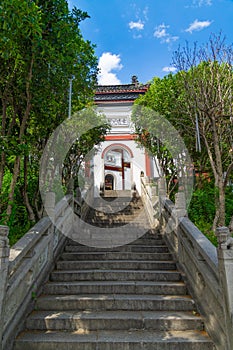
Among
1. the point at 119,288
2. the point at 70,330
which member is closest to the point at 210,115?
the point at 119,288

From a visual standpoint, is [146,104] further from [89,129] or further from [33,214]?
[33,214]

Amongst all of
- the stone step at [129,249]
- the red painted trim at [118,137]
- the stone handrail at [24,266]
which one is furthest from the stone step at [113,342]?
the red painted trim at [118,137]

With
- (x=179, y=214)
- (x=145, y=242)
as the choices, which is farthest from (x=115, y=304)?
(x=145, y=242)

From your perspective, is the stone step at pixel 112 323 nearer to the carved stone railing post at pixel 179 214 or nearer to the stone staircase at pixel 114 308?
the stone staircase at pixel 114 308

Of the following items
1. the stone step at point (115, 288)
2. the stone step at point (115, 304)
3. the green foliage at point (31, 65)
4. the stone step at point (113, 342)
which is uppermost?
the green foliage at point (31, 65)

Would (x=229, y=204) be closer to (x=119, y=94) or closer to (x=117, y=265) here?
(x=117, y=265)

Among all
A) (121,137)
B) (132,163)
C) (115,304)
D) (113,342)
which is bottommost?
(113,342)

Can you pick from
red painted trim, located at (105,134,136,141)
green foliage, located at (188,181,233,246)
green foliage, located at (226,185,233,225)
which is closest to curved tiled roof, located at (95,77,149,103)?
red painted trim, located at (105,134,136,141)

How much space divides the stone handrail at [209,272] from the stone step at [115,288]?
1.01ft

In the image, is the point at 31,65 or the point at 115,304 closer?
the point at 115,304

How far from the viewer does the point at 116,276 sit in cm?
484

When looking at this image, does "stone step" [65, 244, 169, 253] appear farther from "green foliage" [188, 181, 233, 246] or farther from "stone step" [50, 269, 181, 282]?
"green foliage" [188, 181, 233, 246]

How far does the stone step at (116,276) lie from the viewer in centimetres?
479

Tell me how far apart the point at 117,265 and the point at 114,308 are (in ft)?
4.08
